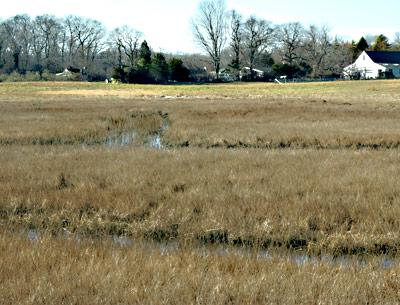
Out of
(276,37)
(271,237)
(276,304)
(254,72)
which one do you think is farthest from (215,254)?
(276,37)

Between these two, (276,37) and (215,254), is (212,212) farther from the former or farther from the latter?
(276,37)

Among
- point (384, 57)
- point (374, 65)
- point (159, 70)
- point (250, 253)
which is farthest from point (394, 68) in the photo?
point (250, 253)

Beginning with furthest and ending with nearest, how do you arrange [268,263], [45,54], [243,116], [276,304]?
[45,54] < [243,116] < [268,263] < [276,304]

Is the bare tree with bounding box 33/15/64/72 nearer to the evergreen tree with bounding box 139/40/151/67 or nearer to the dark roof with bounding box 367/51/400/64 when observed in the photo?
the evergreen tree with bounding box 139/40/151/67

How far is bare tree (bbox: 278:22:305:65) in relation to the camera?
107 meters

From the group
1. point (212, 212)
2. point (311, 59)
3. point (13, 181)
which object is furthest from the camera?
point (311, 59)

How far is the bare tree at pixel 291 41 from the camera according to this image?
10671 centimetres

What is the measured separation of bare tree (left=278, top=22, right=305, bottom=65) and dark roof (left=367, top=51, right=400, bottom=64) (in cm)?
1497

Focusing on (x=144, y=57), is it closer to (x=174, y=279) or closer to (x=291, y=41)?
(x=291, y=41)

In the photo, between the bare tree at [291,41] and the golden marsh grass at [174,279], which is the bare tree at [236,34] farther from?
the golden marsh grass at [174,279]

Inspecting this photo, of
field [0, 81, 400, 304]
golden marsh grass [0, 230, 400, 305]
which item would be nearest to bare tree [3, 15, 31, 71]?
field [0, 81, 400, 304]

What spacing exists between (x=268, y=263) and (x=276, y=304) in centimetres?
122

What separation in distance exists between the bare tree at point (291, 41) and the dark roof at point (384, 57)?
14967 millimetres

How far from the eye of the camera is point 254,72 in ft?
343
